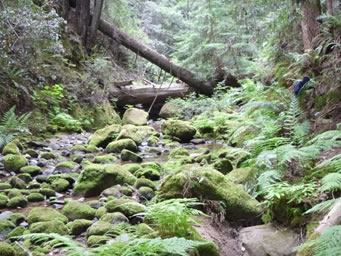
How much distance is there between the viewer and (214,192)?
12.6ft

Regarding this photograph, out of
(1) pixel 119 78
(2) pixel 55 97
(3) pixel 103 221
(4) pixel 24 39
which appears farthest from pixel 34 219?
(1) pixel 119 78

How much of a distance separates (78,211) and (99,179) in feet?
3.56

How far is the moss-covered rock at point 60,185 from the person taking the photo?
5.38m

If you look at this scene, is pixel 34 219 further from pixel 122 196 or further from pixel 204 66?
pixel 204 66

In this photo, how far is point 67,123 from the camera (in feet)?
32.9

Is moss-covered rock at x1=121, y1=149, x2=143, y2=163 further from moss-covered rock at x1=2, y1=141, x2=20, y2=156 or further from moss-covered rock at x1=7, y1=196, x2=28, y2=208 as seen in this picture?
moss-covered rock at x1=7, y1=196, x2=28, y2=208

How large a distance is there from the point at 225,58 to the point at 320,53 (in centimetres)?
673

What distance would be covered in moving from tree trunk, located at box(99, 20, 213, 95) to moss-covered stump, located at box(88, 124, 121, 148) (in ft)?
16.2

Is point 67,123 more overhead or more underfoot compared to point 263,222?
more underfoot

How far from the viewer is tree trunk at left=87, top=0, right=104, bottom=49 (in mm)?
13055

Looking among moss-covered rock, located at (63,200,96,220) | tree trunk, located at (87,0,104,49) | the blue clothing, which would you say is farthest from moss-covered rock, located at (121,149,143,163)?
tree trunk, located at (87,0,104,49)

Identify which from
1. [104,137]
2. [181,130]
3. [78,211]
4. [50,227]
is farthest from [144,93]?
[50,227]

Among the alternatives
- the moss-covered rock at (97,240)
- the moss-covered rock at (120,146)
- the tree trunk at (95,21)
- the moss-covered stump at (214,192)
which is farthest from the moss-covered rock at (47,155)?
the tree trunk at (95,21)

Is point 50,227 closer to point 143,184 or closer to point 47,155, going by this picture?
point 143,184
